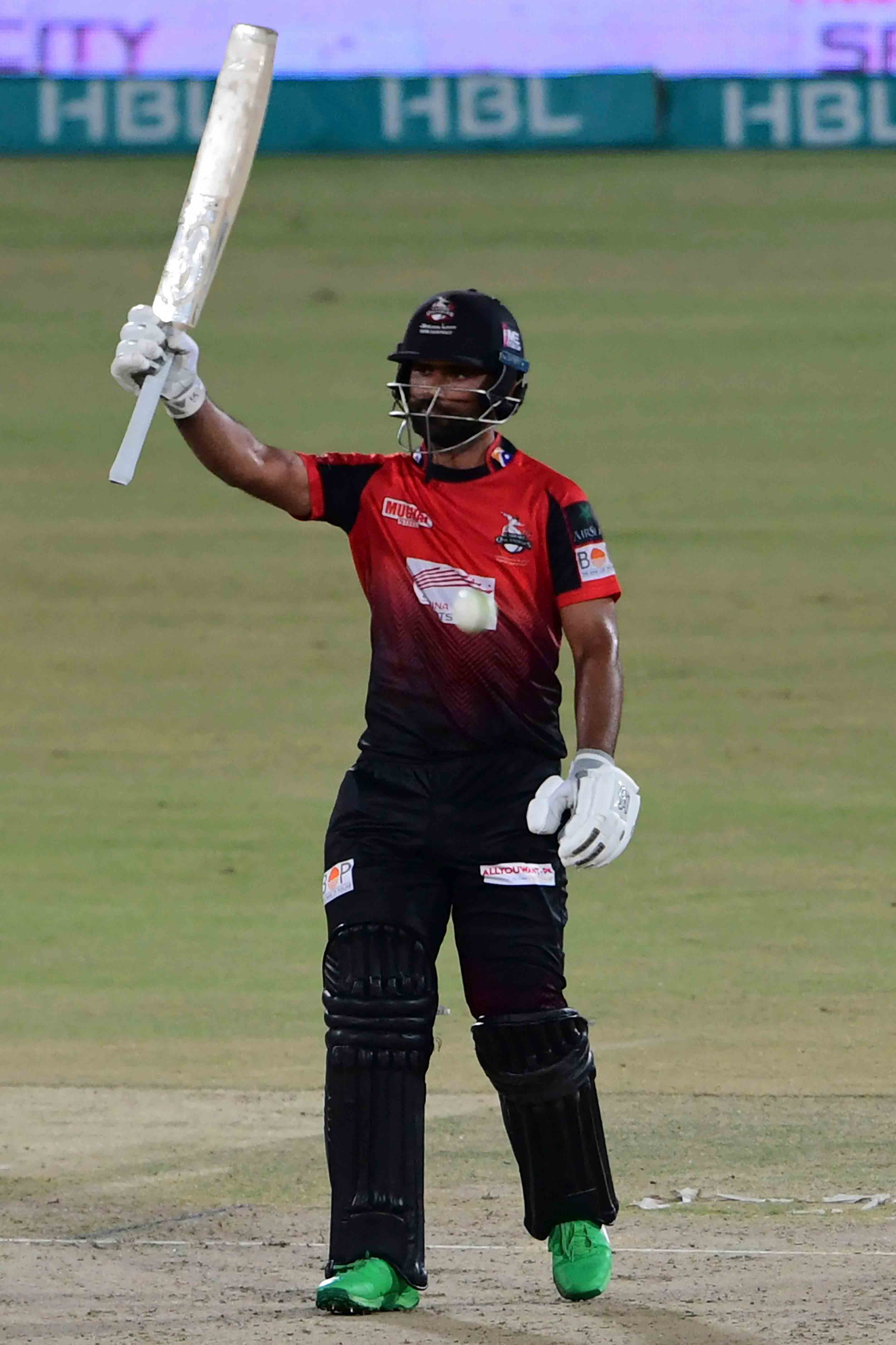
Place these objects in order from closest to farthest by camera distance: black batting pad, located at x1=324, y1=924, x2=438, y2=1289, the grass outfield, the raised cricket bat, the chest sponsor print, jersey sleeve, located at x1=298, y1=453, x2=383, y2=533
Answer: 1. black batting pad, located at x1=324, y1=924, x2=438, y2=1289
2. the chest sponsor print
3. jersey sleeve, located at x1=298, y1=453, x2=383, y2=533
4. the raised cricket bat
5. the grass outfield

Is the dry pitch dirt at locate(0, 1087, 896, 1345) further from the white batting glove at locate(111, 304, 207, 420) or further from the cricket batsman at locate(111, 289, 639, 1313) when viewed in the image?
the white batting glove at locate(111, 304, 207, 420)

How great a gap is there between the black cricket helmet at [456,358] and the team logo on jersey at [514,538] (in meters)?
0.22

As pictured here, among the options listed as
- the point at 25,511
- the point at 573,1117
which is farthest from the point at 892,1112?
the point at 25,511

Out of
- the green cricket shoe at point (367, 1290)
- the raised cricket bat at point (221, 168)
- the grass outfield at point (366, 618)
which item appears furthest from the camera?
the grass outfield at point (366, 618)

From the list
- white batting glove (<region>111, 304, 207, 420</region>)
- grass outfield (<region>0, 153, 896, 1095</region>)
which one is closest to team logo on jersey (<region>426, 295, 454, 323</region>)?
white batting glove (<region>111, 304, 207, 420</region>)

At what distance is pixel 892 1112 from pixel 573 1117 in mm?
1889

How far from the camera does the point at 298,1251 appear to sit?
5352mm

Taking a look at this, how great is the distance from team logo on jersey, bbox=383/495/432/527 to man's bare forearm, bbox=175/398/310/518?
169mm

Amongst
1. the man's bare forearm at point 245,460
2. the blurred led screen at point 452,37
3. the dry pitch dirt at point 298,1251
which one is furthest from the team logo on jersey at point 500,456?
the blurred led screen at point 452,37

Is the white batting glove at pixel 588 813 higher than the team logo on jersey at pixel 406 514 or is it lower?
lower

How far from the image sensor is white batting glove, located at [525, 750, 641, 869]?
4.84 m

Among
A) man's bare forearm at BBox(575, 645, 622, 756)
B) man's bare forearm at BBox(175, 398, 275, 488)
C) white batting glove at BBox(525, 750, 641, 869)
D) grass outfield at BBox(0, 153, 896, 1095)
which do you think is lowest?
grass outfield at BBox(0, 153, 896, 1095)

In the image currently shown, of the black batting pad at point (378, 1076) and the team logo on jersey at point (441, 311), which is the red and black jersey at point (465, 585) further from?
the black batting pad at point (378, 1076)

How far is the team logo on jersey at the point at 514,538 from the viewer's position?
198 inches
